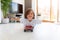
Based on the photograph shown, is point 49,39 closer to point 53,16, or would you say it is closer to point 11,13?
point 11,13

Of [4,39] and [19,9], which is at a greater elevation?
[19,9]

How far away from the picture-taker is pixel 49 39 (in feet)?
5.02

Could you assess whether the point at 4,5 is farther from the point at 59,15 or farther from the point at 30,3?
the point at 59,15

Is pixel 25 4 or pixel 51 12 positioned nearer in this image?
pixel 25 4

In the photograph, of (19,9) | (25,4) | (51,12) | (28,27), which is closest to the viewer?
(28,27)

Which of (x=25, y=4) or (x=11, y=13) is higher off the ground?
A: (x=25, y=4)

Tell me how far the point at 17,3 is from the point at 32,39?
14.4 ft

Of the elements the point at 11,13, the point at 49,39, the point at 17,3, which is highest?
the point at 17,3

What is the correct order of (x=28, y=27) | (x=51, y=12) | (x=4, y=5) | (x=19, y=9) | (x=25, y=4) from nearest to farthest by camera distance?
(x=28, y=27)
(x=4, y=5)
(x=19, y=9)
(x=25, y=4)
(x=51, y=12)

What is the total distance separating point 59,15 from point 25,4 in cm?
211

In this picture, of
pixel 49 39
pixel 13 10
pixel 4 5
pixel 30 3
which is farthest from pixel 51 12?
pixel 49 39

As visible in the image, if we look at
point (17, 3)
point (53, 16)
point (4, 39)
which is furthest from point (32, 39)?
point (53, 16)

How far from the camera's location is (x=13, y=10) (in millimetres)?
5480

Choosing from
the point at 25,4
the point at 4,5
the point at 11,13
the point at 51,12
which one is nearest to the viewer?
the point at 4,5
